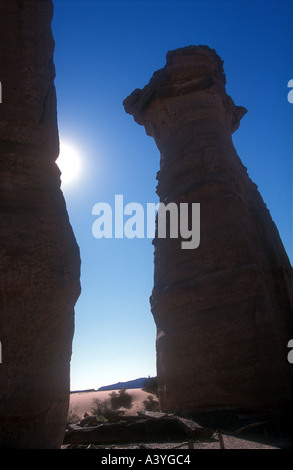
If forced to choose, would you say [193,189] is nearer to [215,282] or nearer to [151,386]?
[215,282]

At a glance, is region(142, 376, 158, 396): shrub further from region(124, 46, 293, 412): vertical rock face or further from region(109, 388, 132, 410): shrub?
region(124, 46, 293, 412): vertical rock face

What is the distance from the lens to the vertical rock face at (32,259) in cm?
235

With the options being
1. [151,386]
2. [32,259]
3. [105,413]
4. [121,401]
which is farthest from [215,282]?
[121,401]

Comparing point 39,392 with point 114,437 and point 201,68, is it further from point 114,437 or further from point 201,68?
point 201,68

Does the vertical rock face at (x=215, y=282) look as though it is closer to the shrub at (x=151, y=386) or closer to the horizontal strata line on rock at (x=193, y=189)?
the horizontal strata line on rock at (x=193, y=189)

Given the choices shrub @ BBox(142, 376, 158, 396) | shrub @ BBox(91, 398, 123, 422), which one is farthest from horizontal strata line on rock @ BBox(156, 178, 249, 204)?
shrub @ BBox(142, 376, 158, 396)

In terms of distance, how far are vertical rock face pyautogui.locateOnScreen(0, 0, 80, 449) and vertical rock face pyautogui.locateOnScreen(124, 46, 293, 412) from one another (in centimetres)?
667

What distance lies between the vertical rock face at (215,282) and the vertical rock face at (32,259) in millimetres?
6671

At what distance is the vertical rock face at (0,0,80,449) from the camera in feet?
7.70

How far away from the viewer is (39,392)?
2.42 metres

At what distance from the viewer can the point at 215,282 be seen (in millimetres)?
9727

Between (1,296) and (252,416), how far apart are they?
741 cm

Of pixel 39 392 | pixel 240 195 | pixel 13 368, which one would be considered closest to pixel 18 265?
pixel 13 368

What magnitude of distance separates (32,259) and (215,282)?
774 cm
